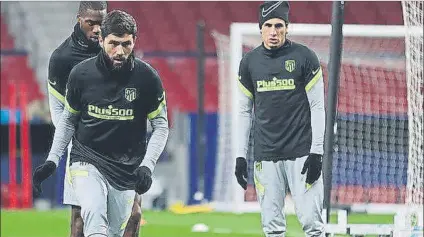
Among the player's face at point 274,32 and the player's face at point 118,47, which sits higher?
the player's face at point 274,32

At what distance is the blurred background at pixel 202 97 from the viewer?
1817cm

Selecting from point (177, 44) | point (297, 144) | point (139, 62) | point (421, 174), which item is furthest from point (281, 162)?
point (177, 44)

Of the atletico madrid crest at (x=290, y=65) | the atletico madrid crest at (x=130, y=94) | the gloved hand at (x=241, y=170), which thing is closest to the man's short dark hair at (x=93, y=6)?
the atletico madrid crest at (x=130, y=94)

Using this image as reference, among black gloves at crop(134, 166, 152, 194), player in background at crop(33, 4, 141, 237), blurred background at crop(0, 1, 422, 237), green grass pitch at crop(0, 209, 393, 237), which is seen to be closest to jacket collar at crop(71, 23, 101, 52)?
player in background at crop(33, 4, 141, 237)

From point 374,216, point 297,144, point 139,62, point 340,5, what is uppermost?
point 340,5

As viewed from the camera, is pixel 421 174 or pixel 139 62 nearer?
pixel 139 62

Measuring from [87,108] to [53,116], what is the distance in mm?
1006

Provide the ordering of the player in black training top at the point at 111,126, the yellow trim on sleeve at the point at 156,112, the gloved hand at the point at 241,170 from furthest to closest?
the gloved hand at the point at 241,170 → the yellow trim on sleeve at the point at 156,112 → the player in black training top at the point at 111,126

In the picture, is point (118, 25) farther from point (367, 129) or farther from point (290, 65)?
point (367, 129)

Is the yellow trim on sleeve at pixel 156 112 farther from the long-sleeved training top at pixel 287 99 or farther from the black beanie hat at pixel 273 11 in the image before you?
the black beanie hat at pixel 273 11

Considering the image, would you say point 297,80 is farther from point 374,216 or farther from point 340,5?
point 374,216

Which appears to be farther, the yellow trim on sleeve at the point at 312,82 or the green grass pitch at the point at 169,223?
the green grass pitch at the point at 169,223

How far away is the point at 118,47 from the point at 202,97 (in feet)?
34.7

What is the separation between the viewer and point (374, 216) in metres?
16.2
